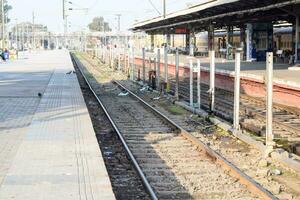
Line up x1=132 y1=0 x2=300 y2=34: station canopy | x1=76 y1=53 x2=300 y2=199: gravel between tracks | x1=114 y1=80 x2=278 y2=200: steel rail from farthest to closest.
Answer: x1=132 y1=0 x2=300 y2=34: station canopy < x1=76 y1=53 x2=300 y2=199: gravel between tracks < x1=114 y1=80 x2=278 y2=200: steel rail

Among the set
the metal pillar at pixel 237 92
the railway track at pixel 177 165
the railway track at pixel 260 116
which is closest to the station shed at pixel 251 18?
the railway track at pixel 260 116

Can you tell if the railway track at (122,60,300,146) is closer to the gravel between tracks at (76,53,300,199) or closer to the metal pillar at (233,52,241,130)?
the metal pillar at (233,52,241,130)

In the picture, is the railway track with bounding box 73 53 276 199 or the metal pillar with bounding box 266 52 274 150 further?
the metal pillar with bounding box 266 52 274 150

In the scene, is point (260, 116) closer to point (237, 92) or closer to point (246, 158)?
point (237, 92)

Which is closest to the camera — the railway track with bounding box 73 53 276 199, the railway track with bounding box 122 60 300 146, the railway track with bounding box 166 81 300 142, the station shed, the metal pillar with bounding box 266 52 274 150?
the railway track with bounding box 73 53 276 199

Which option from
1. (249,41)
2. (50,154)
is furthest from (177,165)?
(249,41)

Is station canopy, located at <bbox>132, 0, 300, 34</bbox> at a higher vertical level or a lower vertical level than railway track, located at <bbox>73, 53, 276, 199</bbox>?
higher

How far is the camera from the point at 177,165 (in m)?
10.1

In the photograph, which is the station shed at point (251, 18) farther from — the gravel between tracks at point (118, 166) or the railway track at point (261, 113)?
the gravel between tracks at point (118, 166)

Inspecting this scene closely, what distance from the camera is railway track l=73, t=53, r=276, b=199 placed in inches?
321

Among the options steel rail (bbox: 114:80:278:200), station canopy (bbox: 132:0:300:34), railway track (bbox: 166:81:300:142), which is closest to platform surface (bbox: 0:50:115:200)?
steel rail (bbox: 114:80:278:200)

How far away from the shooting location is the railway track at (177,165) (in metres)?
8.15

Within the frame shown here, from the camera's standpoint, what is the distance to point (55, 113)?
50.2ft

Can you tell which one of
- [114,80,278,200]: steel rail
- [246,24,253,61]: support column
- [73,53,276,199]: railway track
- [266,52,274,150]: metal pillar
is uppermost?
[246,24,253,61]: support column
